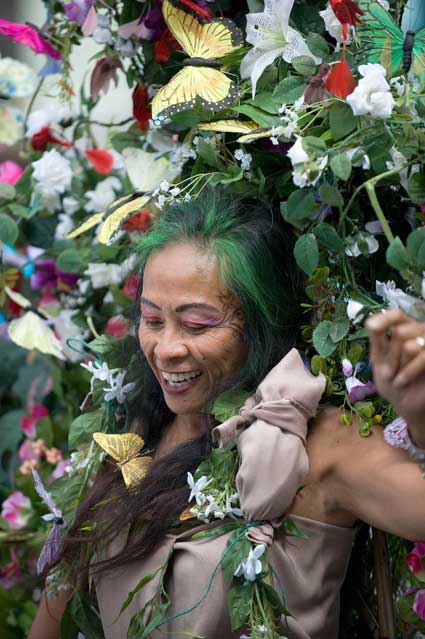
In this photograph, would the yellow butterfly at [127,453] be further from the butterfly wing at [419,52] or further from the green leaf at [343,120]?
the butterfly wing at [419,52]

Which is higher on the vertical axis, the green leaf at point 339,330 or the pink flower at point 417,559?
the green leaf at point 339,330

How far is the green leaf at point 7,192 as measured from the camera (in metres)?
2.05

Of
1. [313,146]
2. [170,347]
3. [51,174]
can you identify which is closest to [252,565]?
[170,347]

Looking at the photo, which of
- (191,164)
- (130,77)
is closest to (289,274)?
(191,164)

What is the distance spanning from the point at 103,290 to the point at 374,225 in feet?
2.66

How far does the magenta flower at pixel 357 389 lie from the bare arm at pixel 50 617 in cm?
68

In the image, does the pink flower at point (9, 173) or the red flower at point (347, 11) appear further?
the pink flower at point (9, 173)

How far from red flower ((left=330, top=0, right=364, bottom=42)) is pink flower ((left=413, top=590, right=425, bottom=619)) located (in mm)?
825

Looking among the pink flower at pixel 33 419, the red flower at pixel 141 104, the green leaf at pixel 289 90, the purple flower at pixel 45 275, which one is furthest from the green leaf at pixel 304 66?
the pink flower at pixel 33 419

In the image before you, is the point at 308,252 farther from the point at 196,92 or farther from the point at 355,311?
the point at 196,92

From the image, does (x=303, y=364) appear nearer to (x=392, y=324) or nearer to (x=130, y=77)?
(x=392, y=324)

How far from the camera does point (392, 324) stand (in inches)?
42.8

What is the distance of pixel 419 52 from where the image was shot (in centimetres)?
138

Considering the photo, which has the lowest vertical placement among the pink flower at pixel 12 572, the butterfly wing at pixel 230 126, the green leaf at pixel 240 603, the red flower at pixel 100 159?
the pink flower at pixel 12 572
